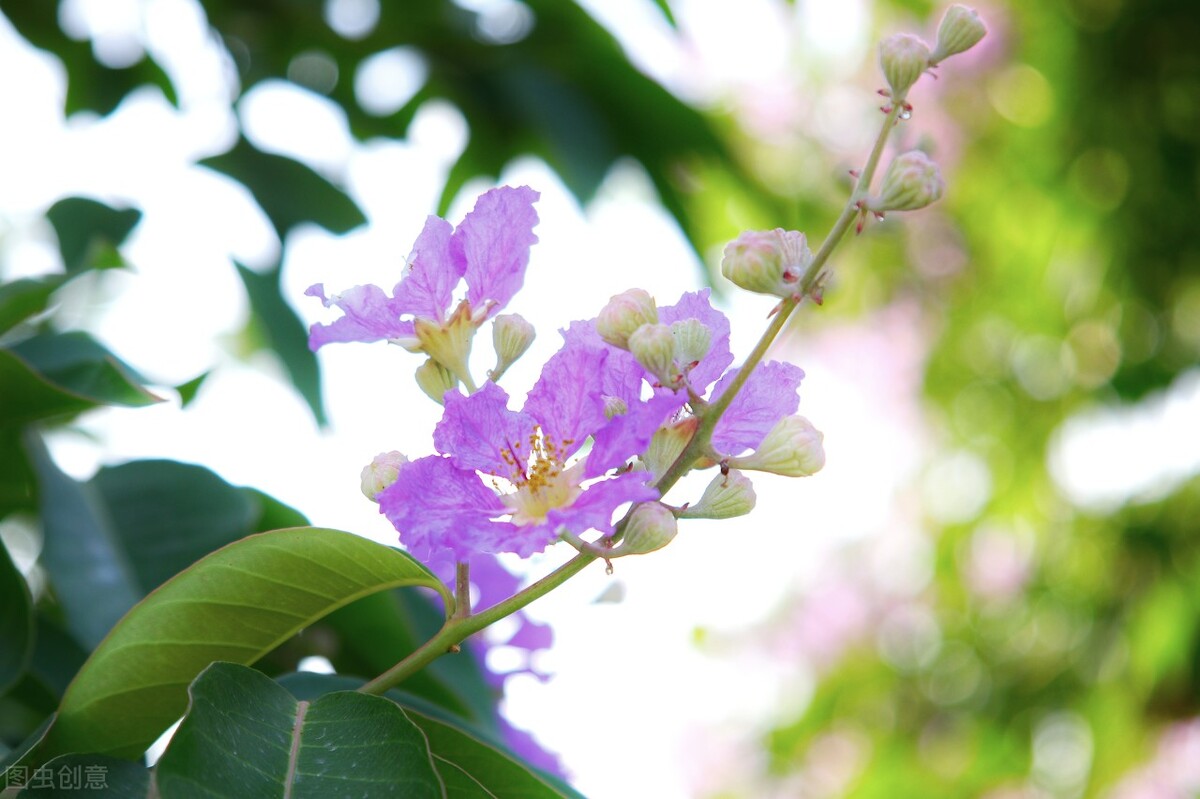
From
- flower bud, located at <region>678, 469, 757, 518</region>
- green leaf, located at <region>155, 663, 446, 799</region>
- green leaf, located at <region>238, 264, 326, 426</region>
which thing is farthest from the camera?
green leaf, located at <region>238, 264, 326, 426</region>

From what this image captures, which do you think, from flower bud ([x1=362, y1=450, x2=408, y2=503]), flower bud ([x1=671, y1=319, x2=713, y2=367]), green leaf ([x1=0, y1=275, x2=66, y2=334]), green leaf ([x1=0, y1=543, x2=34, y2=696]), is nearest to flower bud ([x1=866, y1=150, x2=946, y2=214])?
flower bud ([x1=671, y1=319, x2=713, y2=367])

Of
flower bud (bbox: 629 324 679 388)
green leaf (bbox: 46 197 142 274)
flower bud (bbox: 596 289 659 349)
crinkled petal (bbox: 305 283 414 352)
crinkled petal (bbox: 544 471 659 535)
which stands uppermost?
green leaf (bbox: 46 197 142 274)

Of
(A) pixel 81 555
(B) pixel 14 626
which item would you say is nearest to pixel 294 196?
(A) pixel 81 555

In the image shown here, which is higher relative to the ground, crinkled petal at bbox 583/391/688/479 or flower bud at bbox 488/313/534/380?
flower bud at bbox 488/313/534/380

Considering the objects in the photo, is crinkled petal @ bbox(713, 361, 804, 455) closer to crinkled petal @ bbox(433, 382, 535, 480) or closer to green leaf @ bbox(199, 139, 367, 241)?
crinkled petal @ bbox(433, 382, 535, 480)

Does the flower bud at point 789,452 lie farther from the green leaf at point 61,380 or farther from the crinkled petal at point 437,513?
the green leaf at point 61,380

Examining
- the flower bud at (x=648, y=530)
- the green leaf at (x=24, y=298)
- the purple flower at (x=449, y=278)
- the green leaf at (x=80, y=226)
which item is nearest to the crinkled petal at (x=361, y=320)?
the purple flower at (x=449, y=278)
